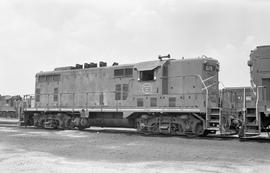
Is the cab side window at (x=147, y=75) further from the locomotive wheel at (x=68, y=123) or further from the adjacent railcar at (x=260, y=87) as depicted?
the locomotive wheel at (x=68, y=123)

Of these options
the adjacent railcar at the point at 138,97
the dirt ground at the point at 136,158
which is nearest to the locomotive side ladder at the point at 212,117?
the adjacent railcar at the point at 138,97

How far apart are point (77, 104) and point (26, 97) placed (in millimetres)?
4813

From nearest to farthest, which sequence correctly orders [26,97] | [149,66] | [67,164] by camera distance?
[67,164], [149,66], [26,97]

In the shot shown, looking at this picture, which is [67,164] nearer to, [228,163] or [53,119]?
[228,163]

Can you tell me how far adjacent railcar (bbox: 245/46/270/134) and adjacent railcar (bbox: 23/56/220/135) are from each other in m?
1.56

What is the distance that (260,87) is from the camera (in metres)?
13.1


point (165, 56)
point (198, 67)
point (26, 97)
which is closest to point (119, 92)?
point (165, 56)

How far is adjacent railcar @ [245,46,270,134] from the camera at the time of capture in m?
12.6

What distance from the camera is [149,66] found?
53.4 ft

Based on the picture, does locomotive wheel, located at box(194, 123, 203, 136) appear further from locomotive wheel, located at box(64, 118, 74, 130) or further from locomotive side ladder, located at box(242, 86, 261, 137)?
locomotive wheel, located at box(64, 118, 74, 130)

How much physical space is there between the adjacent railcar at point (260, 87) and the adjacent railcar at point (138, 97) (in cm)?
156

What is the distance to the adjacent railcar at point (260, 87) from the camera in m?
12.6

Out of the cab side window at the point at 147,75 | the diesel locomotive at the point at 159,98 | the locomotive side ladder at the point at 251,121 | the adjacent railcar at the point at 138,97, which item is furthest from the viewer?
the cab side window at the point at 147,75

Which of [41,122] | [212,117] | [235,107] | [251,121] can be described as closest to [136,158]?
[251,121]
